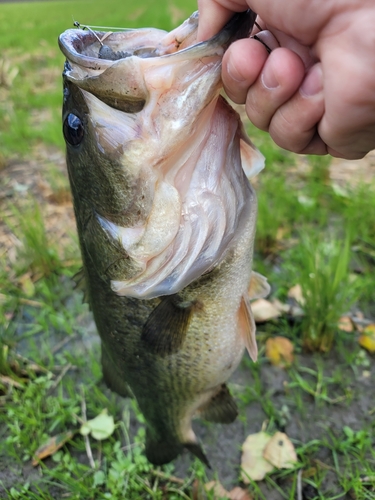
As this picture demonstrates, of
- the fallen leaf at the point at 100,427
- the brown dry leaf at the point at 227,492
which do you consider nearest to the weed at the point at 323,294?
the brown dry leaf at the point at 227,492

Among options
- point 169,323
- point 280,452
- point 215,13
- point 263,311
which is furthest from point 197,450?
point 215,13

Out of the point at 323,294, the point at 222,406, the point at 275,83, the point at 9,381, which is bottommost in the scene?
the point at 9,381

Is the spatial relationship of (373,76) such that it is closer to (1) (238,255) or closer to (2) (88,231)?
(1) (238,255)

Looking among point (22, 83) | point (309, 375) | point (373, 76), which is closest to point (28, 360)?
point (309, 375)

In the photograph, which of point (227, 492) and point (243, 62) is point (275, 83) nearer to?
point (243, 62)

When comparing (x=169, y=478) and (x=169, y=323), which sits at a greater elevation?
(x=169, y=323)

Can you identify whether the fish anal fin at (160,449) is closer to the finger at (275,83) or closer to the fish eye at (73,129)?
the fish eye at (73,129)
